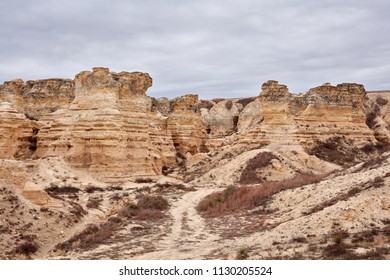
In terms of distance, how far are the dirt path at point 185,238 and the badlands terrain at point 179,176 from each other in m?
0.09

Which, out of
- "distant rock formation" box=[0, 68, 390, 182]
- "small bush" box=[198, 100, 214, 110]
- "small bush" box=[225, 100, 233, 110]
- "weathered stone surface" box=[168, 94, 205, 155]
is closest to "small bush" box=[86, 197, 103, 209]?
"distant rock formation" box=[0, 68, 390, 182]

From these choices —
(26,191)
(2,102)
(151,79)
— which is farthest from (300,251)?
(2,102)

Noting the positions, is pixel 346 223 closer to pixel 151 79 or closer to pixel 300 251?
pixel 300 251

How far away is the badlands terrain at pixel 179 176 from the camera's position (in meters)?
16.1

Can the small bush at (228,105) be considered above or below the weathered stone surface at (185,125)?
above

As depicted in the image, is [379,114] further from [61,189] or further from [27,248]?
[27,248]

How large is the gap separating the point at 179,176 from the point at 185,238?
78.0 ft

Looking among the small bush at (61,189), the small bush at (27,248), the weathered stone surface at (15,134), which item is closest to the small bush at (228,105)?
the weathered stone surface at (15,134)

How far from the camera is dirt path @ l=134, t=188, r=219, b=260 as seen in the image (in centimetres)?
1477

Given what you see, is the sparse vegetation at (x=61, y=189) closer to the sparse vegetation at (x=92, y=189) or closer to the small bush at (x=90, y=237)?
the sparse vegetation at (x=92, y=189)

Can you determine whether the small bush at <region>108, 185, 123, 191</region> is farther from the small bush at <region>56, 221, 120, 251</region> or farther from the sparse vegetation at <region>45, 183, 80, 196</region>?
the small bush at <region>56, 221, 120, 251</region>

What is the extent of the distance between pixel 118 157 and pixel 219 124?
39.9 m

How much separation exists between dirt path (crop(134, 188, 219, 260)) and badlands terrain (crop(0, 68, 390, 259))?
9 centimetres
